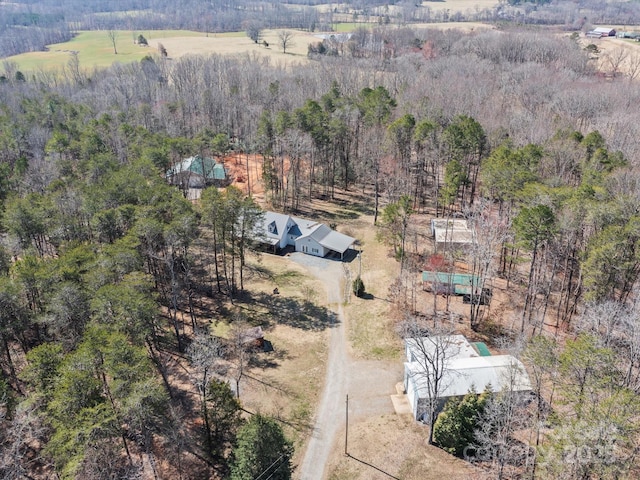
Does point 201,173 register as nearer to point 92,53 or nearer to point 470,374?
point 470,374

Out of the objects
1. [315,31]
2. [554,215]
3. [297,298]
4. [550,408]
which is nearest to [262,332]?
[297,298]

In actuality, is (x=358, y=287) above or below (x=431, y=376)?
below

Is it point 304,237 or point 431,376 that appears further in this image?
point 304,237

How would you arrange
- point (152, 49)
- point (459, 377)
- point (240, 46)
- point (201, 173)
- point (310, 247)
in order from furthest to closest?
point (152, 49), point (240, 46), point (201, 173), point (310, 247), point (459, 377)

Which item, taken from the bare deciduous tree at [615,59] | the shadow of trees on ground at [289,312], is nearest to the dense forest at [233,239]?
the shadow of trees on ground at [289,312]

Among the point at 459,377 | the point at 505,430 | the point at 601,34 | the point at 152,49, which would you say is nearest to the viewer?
the point at 505,430

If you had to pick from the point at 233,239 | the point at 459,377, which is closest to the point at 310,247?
the point at 233,239

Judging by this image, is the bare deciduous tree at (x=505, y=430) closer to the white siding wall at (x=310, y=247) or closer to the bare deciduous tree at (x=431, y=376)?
the bare deciduous tree at (x=431, y=376)

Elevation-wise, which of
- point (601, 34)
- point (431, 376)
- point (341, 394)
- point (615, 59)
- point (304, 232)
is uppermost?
point (601, 34)

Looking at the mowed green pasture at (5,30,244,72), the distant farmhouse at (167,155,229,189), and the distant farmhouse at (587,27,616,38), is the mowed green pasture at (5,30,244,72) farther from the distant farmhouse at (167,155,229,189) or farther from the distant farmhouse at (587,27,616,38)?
the distant farmhouse at (587,27,616,38)
